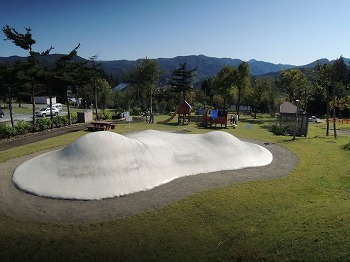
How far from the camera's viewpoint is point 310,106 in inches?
3595

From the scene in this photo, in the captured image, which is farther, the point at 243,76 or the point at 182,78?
the point at 182,78

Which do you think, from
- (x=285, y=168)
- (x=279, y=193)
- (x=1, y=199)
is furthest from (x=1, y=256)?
(x=285, y=168)

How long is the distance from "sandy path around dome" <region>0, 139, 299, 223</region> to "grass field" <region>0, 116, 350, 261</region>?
663 millimetres

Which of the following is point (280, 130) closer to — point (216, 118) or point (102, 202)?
→ point (216, 118)

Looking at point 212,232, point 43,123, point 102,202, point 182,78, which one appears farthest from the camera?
point 182,78

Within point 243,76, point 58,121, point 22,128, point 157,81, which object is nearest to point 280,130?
point 243,76

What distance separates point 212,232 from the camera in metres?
12.4

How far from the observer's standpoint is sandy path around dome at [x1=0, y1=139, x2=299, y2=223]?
13.9m

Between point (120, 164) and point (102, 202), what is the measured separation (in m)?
3.61

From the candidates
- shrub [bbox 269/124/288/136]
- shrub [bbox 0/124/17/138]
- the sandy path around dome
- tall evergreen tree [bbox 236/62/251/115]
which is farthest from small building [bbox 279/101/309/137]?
shrub [bbox 0/124/17/138]

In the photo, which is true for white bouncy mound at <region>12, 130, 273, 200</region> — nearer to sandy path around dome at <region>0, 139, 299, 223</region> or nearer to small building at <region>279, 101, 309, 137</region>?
sandy path around dome at <region>0, 139, 299, 223</region>

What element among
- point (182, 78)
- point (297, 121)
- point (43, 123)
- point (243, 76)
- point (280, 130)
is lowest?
point (280, 130)

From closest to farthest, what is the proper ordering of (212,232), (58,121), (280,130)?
1. (212,232)
2. (280,130)
3. (58,121)

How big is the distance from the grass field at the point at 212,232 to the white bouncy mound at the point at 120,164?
3350mm
